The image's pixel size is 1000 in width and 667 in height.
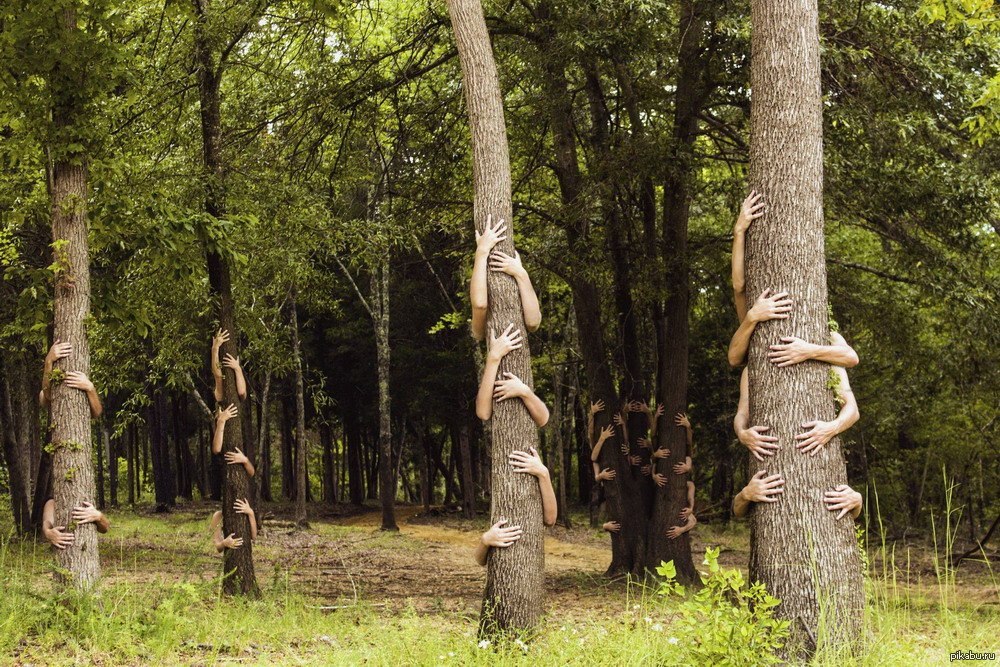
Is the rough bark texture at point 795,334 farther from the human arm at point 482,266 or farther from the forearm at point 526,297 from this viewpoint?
the human arm at point 482,266

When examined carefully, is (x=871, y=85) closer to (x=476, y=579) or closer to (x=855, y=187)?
(x=855, y=187)

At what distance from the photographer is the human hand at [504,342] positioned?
23.5 ft

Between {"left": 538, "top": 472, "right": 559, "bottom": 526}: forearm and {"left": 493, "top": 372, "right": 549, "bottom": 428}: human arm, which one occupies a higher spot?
{"left": 493, "top": 372, "right": 549, "bottom": 428}: human arm

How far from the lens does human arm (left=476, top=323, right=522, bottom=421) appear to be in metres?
7.15

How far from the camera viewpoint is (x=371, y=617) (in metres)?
8.13

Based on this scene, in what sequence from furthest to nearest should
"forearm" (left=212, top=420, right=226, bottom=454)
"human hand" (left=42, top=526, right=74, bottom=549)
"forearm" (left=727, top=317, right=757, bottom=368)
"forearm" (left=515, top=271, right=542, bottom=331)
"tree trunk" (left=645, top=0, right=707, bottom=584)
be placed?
"tree trunk" (left=645, top=0, right=707, bottom=584) → "forearm" (left=212, top=420, right=226, bottom=454) → "human hand" (left=42, top=526, right=74, bottom=549) → "forearm" (left=515, top=271, right=542, bottom=331) → "forearm" (left=727, top=317, right=757, bottom=368)

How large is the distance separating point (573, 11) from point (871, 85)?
3.89 metres

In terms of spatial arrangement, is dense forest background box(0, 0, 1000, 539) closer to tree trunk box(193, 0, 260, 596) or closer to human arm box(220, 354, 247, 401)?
tree trunk box(193, 0, 260, 596)

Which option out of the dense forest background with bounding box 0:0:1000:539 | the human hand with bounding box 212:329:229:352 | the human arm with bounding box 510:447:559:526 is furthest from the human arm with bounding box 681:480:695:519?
the human arm with bounding box 510:447:559:526

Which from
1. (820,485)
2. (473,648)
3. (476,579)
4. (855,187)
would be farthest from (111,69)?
(476,579)

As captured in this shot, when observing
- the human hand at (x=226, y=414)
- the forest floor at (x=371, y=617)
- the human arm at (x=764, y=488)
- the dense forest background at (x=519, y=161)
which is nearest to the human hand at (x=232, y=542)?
the forest floor at (x=371, y=617)

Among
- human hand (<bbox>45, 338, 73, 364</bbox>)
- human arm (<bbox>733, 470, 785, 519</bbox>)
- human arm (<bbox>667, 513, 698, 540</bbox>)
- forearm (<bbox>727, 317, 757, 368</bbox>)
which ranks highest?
human hand (<bbox>45, 338, 73, 364</bbox>)

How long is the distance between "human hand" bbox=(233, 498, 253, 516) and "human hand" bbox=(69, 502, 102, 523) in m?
2.51

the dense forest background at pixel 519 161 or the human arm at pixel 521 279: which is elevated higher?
the dense forest background at pixel 519 161
